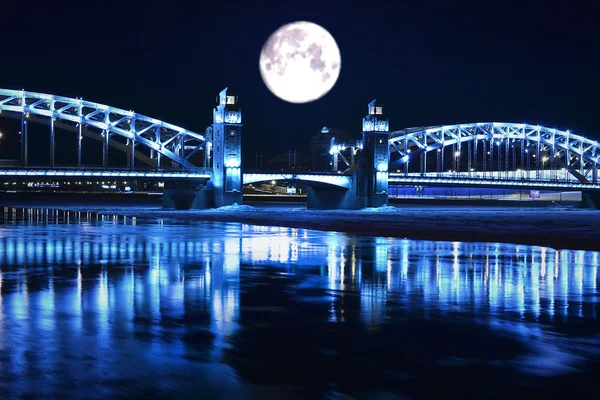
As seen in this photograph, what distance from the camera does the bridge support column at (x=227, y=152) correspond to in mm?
95375

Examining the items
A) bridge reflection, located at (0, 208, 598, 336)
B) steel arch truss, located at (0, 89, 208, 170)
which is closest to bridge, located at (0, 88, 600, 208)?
steel arch truss, located at (0, 89, 208, 170)

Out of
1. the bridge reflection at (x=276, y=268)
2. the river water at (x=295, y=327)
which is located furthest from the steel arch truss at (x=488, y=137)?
the river water at (x=295, y=327)

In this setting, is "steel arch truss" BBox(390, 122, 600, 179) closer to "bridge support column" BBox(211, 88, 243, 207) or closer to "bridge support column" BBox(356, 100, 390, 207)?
"bridge support column" BBox(356, 100, 390, 207)

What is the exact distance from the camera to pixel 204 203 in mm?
95312

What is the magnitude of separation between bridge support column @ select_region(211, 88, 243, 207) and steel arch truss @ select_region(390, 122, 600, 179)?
36898 mm

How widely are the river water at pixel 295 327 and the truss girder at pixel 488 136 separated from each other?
105m

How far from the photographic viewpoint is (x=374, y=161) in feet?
359

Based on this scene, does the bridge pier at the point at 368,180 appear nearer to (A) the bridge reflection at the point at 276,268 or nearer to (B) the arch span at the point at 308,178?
(B) the arch span at the point at 308,178

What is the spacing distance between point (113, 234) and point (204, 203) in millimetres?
55832

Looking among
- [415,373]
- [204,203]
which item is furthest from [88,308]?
[204,203]

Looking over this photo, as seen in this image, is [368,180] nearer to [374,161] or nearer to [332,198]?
[374,161]

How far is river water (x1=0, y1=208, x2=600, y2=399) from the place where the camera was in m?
9.80

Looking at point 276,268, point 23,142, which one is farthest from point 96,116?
point 276,268

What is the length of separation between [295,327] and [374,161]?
96.5m
